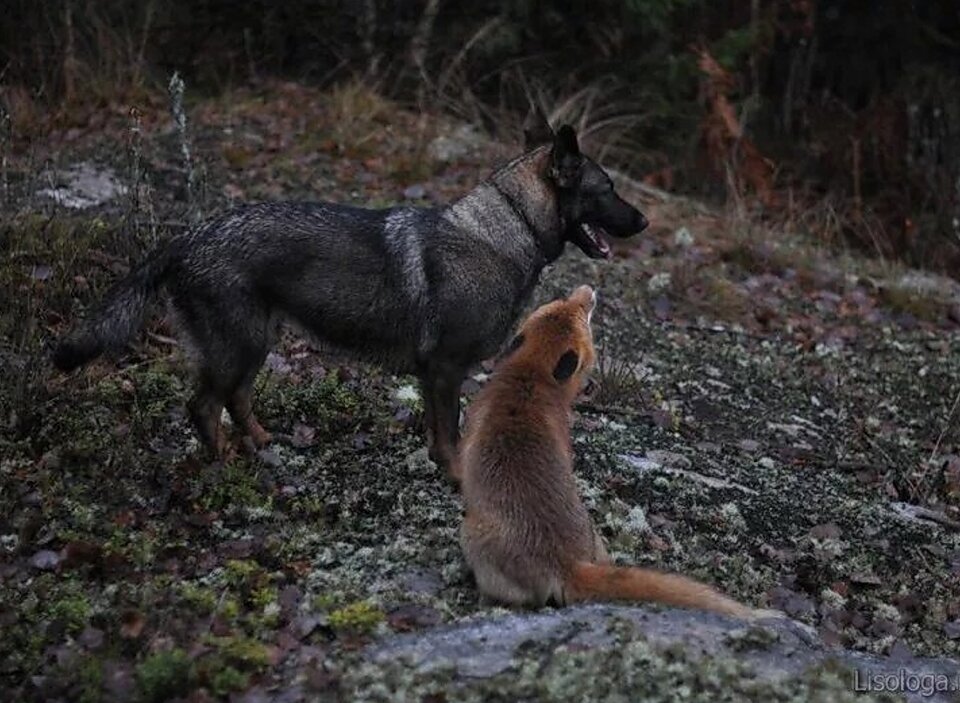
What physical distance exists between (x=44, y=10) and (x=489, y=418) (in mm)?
8865

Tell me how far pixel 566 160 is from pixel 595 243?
52 cm

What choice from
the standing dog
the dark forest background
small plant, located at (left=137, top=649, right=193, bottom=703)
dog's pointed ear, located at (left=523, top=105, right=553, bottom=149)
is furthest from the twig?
small plant, located at (left=137, top=649, right=193, bottom=703)

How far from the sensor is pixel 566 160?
6.24 metres

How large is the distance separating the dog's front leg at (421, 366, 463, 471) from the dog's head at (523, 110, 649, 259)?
3.51ft

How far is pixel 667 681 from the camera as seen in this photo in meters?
3.98

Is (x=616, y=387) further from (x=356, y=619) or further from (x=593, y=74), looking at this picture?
(x=593, y=74)

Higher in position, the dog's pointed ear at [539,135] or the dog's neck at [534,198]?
the dog's pointed ear at [539,135]

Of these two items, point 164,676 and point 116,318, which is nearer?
point 164,676

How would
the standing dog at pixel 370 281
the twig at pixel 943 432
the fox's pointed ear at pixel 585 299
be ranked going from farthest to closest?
the twig at pixel 943 432, the standing dog at pixel 370 281, the fox's pointed ear at pixel 585 299

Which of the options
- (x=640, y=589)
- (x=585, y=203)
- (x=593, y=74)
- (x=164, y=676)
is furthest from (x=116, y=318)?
(x=593, y=74)

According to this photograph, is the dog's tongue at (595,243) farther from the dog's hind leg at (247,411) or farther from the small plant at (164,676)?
the small plant at (164,676)

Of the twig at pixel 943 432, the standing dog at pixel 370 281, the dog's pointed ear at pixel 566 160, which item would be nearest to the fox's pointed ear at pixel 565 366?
the standing dog at pixel 370 281

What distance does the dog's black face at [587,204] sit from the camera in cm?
627

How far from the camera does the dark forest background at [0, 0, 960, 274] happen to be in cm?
1209
